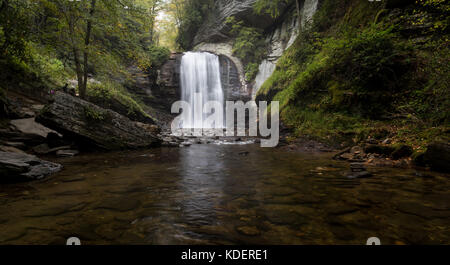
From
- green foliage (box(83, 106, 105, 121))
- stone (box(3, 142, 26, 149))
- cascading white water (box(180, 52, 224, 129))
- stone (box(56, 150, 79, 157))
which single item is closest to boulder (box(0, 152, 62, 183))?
stone (box(56, 150, 79, 157))

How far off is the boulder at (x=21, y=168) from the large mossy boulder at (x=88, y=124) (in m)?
2.27

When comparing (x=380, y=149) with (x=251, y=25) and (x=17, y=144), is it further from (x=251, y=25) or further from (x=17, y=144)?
(x=251, y=25)

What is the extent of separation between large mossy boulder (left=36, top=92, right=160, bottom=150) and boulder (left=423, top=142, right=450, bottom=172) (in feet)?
24.9

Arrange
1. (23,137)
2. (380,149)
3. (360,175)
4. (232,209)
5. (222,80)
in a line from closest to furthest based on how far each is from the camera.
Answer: (232,209), (360,175), (380,149), (23,137), (222,80)

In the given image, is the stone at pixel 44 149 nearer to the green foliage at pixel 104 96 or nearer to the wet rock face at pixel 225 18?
the green foliage at pixel 104 96

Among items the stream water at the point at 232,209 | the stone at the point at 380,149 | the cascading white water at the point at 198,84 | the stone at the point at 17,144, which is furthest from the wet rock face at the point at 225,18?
the stone at the point at 17,144

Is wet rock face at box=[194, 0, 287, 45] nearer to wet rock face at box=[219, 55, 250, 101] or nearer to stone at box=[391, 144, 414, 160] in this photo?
wet rock face at box=[219, 55, 250, 101]

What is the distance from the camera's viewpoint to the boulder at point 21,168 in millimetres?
2869

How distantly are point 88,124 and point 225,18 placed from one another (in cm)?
2262

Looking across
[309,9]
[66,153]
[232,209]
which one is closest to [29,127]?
[66,153]

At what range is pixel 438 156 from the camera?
9.95 ft
